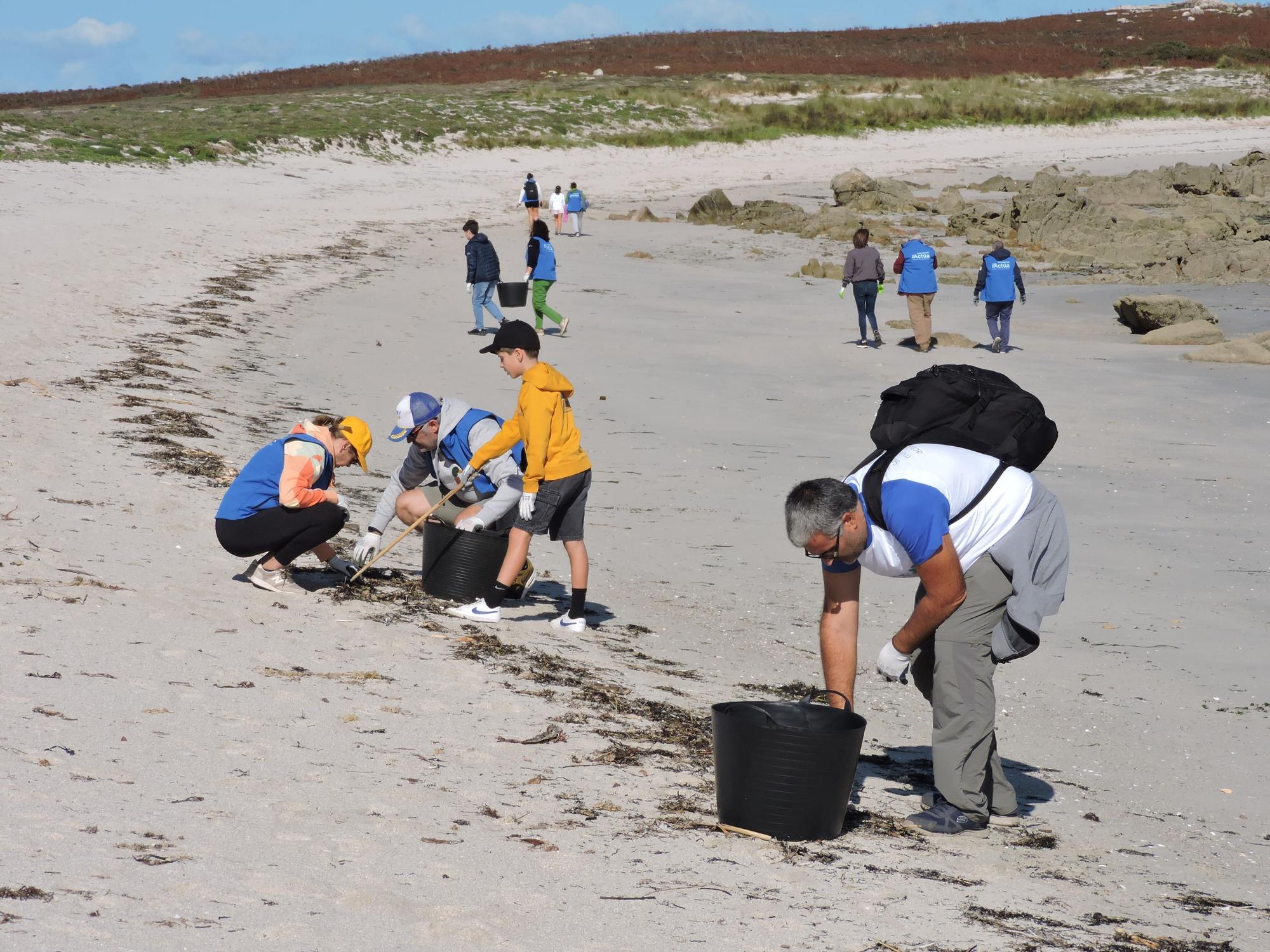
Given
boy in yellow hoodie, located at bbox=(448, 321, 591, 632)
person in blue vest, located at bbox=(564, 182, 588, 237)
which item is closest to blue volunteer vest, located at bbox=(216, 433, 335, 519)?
boy in yellow hoodie, located at bbox=(448, 321, 591, 632)

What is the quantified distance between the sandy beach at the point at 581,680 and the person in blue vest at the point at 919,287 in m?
1.07

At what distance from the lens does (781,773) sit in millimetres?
4715

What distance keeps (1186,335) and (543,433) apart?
1398 cm

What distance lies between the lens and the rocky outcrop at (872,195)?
35.8 meters

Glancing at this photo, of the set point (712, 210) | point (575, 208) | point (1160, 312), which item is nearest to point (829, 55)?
point (712, 210)

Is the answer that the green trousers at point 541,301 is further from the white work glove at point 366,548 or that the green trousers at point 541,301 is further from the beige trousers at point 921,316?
the white work glove at point 366,548

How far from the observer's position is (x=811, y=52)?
245 ft

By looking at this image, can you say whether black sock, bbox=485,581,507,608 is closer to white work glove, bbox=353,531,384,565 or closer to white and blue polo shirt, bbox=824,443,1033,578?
white work glove, bbox=353,531,384,565

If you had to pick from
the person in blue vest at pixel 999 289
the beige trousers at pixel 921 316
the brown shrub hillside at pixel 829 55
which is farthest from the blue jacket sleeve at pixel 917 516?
the brown shrub hillside at pixel 829 55

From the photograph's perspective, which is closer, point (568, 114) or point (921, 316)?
point (921, 316)

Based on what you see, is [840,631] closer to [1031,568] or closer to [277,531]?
[1031,568]

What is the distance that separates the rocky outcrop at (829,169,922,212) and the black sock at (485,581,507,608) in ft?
97.0

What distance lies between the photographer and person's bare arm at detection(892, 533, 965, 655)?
4699 mm

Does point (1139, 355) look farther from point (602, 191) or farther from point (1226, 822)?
point (602, 191)
